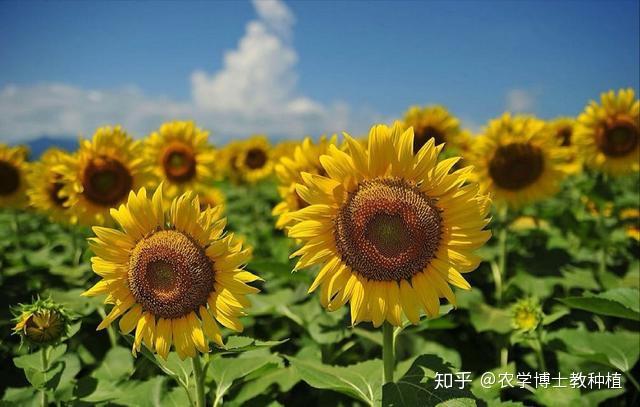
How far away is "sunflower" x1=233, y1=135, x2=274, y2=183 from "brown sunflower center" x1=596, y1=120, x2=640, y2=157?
5671 millimetres

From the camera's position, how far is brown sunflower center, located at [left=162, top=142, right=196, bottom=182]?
6.64 metres

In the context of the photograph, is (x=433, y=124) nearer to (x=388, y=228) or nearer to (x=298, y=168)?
(x=298, y=168)

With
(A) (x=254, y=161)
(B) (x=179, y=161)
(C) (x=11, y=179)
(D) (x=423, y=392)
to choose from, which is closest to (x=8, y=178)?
(C) (x=11, y=179)

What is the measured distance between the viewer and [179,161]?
264 inches

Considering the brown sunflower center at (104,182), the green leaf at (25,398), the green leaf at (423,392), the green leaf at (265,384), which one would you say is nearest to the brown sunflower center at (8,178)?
the brown sunflower center at (104,182)

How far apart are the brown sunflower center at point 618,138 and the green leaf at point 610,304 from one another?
3.21 meters

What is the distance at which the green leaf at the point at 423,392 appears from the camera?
7.84ft

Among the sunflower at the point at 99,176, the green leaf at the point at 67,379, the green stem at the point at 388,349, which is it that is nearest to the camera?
the green stem at the point at 388,349

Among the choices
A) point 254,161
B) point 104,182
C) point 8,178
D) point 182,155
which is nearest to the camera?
point 104,182

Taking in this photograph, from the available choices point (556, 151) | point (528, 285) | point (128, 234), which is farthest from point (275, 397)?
point (556, 151)

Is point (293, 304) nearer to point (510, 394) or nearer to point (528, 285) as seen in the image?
point (510, 394)

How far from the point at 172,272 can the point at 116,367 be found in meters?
1.64

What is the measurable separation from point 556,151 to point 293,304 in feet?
10.9

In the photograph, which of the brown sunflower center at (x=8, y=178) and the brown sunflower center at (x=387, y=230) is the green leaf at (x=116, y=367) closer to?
the brown sunflower center at (x=387, y=230)
